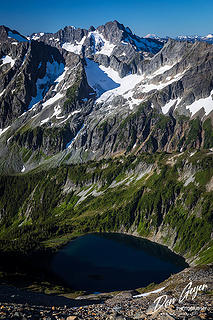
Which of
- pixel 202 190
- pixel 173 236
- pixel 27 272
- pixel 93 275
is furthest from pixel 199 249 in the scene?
pixel 27 272

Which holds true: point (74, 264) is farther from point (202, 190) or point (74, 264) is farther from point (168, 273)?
point (202, 190)

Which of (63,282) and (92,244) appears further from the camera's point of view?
(92,244)

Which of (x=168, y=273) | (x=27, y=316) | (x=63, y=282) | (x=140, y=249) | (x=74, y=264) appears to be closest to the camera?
(x=27, y=316)

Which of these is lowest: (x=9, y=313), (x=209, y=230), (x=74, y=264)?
(x=74, y=264)

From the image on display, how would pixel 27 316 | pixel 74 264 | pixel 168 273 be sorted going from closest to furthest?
pixel 27 316
pixel 168 273
pixel 74 264

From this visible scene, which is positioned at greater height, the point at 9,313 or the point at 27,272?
the point at 9,313

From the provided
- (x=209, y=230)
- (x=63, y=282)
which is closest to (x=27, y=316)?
(x=63, y=282)

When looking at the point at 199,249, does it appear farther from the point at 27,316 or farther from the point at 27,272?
the point at 27,316
